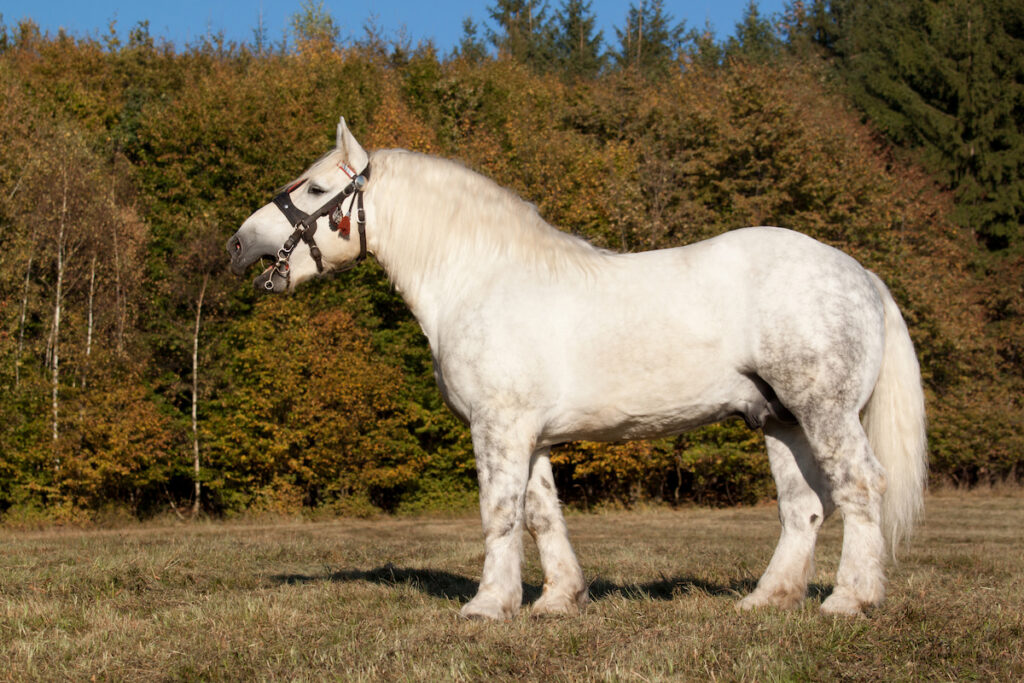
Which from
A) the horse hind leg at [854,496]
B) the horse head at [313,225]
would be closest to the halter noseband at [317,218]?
the horse head at [313,225]

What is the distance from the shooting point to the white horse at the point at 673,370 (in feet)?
17.9

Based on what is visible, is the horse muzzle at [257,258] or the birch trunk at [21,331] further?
the birch trunk at [21,331]

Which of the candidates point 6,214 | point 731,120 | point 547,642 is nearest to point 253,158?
point 6,214

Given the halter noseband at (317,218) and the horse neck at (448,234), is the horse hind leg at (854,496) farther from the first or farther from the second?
the halter noseband at (317,218)

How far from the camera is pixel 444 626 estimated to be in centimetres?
507

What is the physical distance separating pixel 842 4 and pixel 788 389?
186 feet

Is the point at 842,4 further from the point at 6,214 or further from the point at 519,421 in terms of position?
the point at 519,421

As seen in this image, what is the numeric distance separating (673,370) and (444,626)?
A: 192 centimetres

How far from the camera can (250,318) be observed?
29.1 meters

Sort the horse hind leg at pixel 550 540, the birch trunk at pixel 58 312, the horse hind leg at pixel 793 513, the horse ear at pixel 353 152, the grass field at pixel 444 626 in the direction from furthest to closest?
the birch trunk at pixel 58 312
the horse ear at pixel 353 152
the horse hind leg at pixel 550 540
the horse hind leg at pixel 793 513
the grass field at pixel 444 626

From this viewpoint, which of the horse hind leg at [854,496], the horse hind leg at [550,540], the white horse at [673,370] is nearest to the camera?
the horse hind leg at [854,496]

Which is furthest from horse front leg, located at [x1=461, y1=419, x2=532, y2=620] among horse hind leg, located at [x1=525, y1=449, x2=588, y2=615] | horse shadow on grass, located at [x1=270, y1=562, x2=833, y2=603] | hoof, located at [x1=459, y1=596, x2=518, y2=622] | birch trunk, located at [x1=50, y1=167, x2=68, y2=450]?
birch trunk, located at [x1=50, y1=167, x2=68, y2=450]

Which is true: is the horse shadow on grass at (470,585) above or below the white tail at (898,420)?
below

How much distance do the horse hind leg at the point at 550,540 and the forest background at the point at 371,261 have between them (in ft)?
63.7
